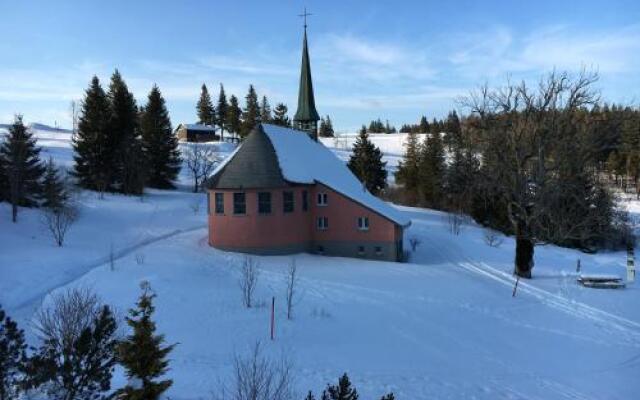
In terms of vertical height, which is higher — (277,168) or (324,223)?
(277,168)

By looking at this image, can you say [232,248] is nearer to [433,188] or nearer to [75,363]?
[75,363]

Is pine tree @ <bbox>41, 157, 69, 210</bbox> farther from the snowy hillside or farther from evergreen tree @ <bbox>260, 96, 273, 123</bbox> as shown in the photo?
evergreen tree @ <bbox>260, 96, 273, 123</bbox>

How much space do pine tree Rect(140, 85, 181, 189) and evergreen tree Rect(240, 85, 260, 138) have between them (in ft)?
90.8

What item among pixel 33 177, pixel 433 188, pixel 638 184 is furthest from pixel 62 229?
pixel 638 184

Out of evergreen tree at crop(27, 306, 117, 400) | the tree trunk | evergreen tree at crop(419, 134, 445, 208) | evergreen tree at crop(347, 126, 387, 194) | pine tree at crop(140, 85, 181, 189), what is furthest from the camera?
evergreen tree at crop(347, 126, 387, 194)

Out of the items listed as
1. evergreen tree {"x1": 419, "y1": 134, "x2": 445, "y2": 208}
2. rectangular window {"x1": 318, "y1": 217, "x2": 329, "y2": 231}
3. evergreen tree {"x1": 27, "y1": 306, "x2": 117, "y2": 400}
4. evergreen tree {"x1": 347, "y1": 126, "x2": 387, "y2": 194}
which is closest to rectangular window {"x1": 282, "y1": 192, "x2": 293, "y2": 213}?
rectangular window {"x1": 318, "y1": 217, "x2": 329, "y2": 231}

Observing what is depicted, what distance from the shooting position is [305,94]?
38312 millimetres

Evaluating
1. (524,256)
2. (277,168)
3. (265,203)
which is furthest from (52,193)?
(524,256)

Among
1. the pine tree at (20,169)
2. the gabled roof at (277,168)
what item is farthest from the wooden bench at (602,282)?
the pine tree at (20,169)

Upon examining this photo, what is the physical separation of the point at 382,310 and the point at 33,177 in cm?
2830

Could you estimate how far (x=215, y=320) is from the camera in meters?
17.4

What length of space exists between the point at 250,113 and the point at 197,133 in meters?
10.9

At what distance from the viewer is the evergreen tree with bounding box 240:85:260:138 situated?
84562 mm

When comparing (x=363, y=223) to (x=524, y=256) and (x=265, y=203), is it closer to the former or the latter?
(x=265, y=203)
